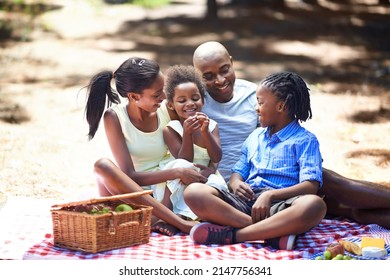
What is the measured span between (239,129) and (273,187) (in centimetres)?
53

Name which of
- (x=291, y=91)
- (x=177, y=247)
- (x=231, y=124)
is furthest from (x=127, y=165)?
(x=291, y=91)

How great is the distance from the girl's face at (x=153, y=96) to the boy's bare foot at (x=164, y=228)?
552 mm

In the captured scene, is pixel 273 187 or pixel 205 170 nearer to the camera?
pixel 273 187

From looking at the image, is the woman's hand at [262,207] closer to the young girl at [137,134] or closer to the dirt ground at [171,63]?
the young girl at [137,134]

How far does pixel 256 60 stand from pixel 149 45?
1.38m

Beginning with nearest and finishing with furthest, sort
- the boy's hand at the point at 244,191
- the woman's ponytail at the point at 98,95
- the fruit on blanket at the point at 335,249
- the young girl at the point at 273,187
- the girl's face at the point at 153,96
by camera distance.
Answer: the fruit on blanket at the point at 335,249 < the young girl at the point at 273,187 < the boy's hand at the point at 244,191 < the girl's face at the point at 153,96 < the woman's ponytail at the point at 98,95

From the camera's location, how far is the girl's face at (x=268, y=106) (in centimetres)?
375

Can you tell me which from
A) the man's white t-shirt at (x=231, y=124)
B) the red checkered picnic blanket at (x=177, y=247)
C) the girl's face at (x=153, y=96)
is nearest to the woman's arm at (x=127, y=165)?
the girl's face at (x=153, y=96)

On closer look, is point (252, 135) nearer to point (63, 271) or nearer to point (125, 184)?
point (125, 184)

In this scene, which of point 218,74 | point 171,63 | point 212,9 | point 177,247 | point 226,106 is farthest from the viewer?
point 212,9

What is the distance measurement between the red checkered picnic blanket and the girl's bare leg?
0.07m

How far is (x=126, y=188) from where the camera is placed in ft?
12.3

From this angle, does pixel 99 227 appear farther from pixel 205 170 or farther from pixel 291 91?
pixel 291 91

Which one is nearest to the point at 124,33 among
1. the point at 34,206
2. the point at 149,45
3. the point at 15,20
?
the point at 149,45
